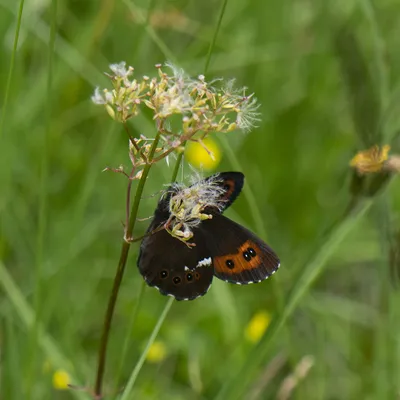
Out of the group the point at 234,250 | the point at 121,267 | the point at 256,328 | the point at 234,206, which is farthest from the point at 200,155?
the point at 121,267

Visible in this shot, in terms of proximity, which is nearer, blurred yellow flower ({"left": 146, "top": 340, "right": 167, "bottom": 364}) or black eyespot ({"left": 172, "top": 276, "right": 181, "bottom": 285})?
black eyespot ({"left": 172, "top": 276, "right": 181, "bottom": 285})

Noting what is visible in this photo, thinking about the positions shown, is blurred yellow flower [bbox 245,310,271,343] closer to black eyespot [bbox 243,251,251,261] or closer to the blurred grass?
the blurred grass

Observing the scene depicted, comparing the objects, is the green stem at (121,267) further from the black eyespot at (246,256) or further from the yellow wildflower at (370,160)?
the yellow wildflower at (370,160)

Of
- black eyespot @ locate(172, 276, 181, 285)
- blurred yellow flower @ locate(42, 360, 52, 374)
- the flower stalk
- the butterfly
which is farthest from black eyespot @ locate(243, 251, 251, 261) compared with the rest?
blurred yellow flower @ locate(42, 360, 52, 374)

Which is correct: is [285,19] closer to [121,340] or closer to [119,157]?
[119,157]

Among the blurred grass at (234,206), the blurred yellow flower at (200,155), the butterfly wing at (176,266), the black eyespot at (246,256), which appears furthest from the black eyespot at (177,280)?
the blurred yellow flower at (200,155)

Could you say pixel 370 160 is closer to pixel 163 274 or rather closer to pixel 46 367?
pixel 163 274

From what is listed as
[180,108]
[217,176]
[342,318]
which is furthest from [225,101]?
[342,318]
